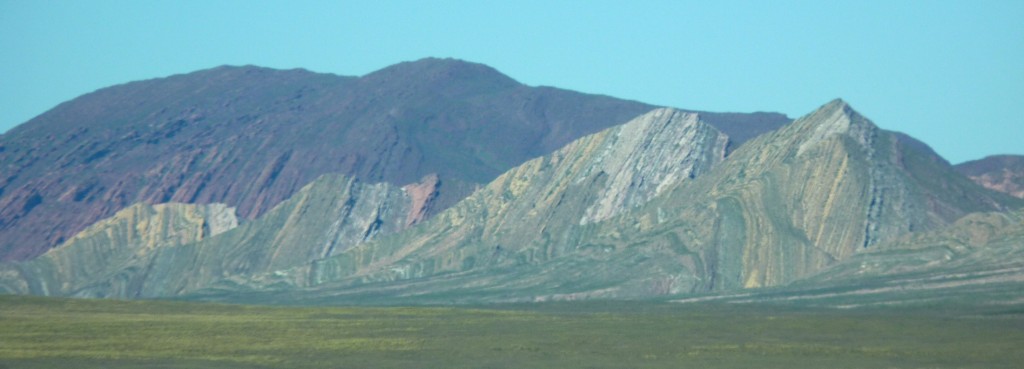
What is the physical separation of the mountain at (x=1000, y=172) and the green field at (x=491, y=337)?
8153cm

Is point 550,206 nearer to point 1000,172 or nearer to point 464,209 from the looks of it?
point 464,209

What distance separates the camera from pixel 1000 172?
593 ft

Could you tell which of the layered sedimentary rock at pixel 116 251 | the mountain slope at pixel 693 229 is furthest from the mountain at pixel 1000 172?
the layered sedimentary rock at pixel 116 251

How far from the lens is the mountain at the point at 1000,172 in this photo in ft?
561

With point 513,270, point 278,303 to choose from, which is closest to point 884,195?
point 513,270

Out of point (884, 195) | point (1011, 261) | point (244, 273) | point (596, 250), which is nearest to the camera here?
point (1011, 261)

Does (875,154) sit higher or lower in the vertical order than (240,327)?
higher

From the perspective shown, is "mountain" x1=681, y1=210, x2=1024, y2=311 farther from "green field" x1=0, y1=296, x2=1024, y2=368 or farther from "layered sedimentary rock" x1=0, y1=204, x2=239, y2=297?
"layered sedimentary rock" x1=0, y1=204, x2=239, y2=297

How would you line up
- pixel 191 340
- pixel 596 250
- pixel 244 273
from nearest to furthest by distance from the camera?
1. pixel 191 340
2. pixel 596 250
3. pixel 244 273

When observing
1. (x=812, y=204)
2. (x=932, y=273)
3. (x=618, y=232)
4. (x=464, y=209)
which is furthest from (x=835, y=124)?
(x=464, y=209)

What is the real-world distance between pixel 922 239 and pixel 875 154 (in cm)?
1381

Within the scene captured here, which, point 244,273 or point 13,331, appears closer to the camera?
point 13,331

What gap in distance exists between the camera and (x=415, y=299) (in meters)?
123

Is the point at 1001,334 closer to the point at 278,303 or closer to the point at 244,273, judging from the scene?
the point at 278,303
